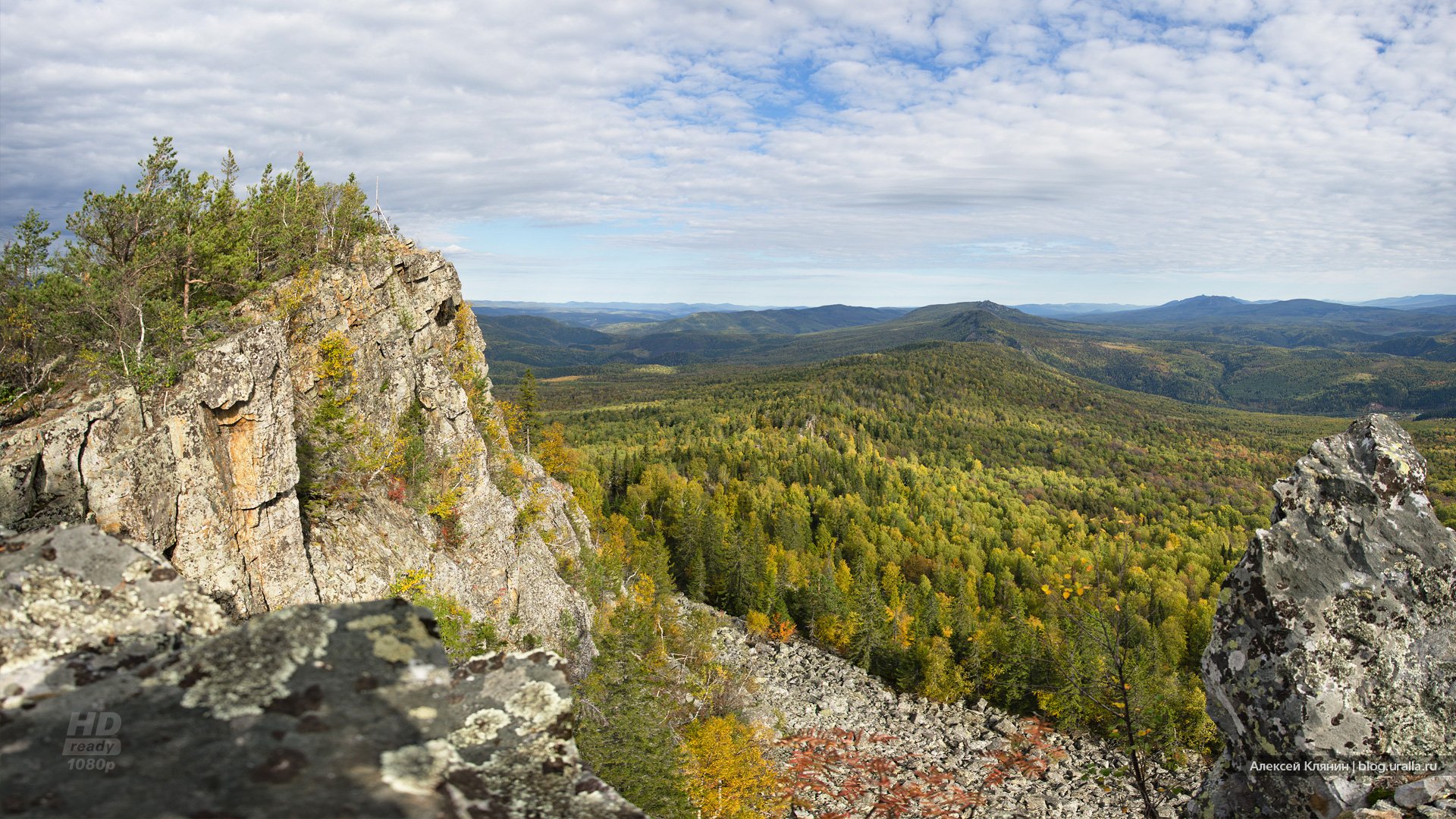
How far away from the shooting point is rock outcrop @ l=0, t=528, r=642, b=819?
4.25 meters

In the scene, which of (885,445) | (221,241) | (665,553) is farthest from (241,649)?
(885,445)

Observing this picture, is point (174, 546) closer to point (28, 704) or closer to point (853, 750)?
point (28, 704)

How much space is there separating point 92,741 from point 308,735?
1393mm

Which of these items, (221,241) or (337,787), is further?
(221,241)

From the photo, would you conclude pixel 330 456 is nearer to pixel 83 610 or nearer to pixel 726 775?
pixel 83 610

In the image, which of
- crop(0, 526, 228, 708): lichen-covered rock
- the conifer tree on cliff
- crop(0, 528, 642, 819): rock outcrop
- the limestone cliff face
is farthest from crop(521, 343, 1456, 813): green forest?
crop(0, 526, 228, 708): lichen-covered rock

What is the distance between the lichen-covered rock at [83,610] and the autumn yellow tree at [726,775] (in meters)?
32.8

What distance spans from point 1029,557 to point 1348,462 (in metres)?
94.0

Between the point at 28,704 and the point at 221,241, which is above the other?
the point at 221,241

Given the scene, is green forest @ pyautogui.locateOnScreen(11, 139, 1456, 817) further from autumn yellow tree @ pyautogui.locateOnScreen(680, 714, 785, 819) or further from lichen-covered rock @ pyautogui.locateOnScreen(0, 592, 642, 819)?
lichen-covered rock @ pyautogui.locateOnScreen(0, 592, 642, 819)

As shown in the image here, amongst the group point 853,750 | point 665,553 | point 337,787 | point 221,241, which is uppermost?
point 221,241

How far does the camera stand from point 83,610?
19.3 feet

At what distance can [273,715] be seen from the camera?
486 centimetres

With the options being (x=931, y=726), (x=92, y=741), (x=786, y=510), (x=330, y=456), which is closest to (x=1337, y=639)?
(x=92, y=741)
